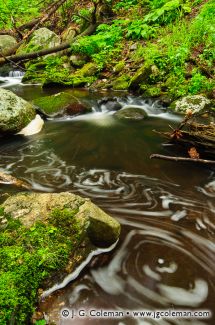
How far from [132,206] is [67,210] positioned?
1250 mm

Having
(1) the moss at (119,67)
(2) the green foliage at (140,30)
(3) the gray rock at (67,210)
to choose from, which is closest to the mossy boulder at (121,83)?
(1) the moss at (119,67)

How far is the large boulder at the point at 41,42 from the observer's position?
14.0 metres

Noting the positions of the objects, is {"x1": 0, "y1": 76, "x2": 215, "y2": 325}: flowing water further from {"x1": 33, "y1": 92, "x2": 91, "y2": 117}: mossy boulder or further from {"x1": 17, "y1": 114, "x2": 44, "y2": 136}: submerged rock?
{"x1": 33, "y1": 92, "x2": 91, "y2": 117}: mossy boulder

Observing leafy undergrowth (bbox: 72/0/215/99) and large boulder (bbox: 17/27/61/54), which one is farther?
large boulder (bbox: 17/27/61/54)

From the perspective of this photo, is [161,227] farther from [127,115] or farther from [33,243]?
[127,115]

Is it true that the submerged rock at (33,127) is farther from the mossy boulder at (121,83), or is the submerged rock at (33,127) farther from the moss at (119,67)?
the moss at (119,67)

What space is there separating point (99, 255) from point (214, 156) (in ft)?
8.90

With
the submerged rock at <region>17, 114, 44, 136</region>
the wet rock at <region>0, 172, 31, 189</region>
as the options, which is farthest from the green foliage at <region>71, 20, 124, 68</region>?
A: the wet rock at <region>0, 172, 31, 189</region>

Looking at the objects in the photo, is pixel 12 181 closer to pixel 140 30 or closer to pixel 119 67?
pixel 119 67

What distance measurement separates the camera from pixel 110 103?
905 cm

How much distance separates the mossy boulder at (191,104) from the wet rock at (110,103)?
1463 millimetres

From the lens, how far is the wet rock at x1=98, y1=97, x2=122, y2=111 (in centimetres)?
897

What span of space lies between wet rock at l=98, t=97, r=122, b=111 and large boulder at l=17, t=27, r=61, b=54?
6.30m

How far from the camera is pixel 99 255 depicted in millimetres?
3400
